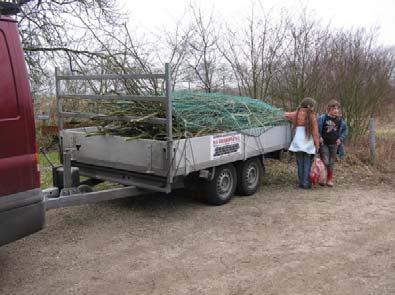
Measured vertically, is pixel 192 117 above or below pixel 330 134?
above

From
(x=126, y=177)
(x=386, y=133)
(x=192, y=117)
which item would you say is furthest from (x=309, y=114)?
(x=386, y=133)

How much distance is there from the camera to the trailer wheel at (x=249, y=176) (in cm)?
680

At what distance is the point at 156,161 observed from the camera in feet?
17.6

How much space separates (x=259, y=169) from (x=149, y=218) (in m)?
2.23

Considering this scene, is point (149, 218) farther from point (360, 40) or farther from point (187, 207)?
point (360, 40)

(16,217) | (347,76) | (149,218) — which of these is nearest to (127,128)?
(149,218)

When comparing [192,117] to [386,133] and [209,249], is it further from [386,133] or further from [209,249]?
[386,133]

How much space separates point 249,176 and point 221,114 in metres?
1.19

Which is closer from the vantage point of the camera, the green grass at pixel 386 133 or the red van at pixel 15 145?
the red van at pixel 15 145

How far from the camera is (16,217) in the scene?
357 cm

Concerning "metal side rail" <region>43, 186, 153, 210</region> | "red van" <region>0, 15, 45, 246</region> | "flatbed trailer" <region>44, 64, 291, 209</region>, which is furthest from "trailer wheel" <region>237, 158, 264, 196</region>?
"red van" <region>0, 15, 45, 246</region>

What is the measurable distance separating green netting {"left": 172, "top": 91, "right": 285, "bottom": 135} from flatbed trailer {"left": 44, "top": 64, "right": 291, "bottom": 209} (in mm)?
139

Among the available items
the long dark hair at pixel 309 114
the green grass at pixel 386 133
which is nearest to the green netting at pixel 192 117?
the long dark hair at pixel 309 114

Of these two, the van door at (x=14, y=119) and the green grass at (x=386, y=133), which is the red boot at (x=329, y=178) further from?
the van door at (x=14, y=119)
